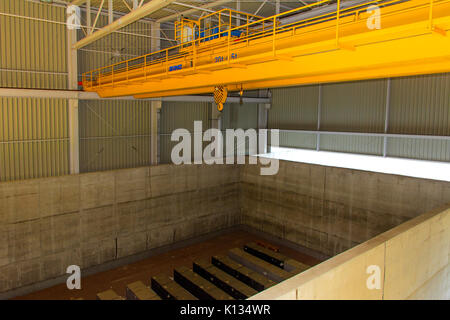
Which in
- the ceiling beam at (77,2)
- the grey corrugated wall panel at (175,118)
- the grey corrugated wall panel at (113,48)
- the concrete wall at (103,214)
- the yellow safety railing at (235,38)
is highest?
the ceiling beam at (77,2)

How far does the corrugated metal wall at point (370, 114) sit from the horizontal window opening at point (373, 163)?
23.6 inches

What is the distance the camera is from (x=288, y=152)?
2458 centimetres

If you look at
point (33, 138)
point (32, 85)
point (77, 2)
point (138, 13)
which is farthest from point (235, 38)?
point (33, 138)

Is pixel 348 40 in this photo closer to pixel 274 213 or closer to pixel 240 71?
pixel 240 71

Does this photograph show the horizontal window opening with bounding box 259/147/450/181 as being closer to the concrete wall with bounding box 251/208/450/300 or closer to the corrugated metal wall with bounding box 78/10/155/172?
the concrete wall with bounding box 251/208/450/300

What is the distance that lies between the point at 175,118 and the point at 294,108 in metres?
7.94

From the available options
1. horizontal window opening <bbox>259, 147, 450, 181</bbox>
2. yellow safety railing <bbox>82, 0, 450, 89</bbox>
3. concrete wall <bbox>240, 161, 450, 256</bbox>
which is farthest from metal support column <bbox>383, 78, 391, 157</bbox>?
yellow safety railing <bbox>82, 0, 450, 89</bbox>

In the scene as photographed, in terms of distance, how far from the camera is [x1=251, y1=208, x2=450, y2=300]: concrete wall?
6.24m

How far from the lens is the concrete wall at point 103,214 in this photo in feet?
47.0

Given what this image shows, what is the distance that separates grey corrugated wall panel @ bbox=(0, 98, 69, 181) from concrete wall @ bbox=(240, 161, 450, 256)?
34.0 feet

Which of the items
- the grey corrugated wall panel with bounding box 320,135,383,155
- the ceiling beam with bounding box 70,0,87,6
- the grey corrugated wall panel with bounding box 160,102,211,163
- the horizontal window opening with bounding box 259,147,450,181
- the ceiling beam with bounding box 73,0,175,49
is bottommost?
the horizontal window opening with bounding box 259,147,450,181

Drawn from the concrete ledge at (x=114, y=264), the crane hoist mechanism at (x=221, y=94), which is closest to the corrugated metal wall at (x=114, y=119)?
the concrete ledge at (x=114, y=264)

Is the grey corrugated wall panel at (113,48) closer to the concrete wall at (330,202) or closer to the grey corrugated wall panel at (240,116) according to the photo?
the grey corrugated wall panel at (240,116)

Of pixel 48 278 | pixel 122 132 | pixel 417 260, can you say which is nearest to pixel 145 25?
pixel 122 132
